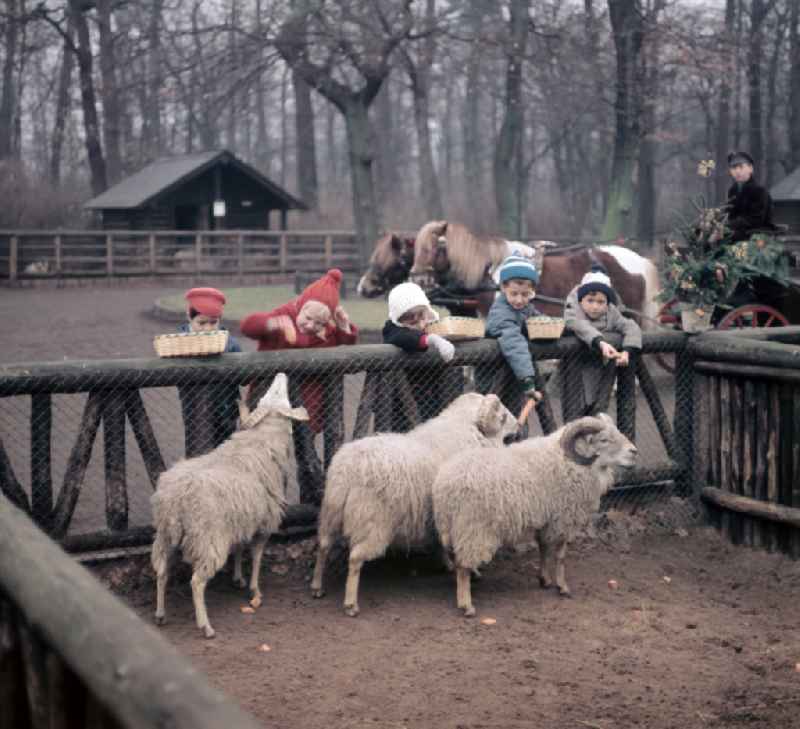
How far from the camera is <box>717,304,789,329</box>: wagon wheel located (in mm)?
11305

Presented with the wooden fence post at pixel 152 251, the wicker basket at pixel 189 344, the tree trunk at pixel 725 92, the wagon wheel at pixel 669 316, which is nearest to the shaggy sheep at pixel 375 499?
the wicker basket at pixel 189 344

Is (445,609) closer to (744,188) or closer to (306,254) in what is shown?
(744,188)

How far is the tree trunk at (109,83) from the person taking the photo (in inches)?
1468

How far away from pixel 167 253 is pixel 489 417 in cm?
2834

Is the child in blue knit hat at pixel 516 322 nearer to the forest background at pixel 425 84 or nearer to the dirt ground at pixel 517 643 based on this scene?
the dirt ground at pixel 517 643

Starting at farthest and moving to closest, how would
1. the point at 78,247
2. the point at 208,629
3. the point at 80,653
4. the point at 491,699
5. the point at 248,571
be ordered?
the point at 78,247, the point at 248,571, the point at 208,629, the point at 491,699, the point at 80,653

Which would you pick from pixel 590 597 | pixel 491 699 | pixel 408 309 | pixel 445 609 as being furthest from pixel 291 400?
pixel 491 699

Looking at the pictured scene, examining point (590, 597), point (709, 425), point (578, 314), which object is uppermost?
point (578, 314)

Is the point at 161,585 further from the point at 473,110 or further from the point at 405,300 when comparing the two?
the point at 473,110

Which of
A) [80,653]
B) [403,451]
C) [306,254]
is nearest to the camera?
[80,653]

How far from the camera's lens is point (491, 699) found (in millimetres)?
5164

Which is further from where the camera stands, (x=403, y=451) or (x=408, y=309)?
(x=408, y=309)

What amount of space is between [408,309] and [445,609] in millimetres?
1999

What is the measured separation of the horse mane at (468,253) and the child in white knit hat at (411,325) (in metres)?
4.48
